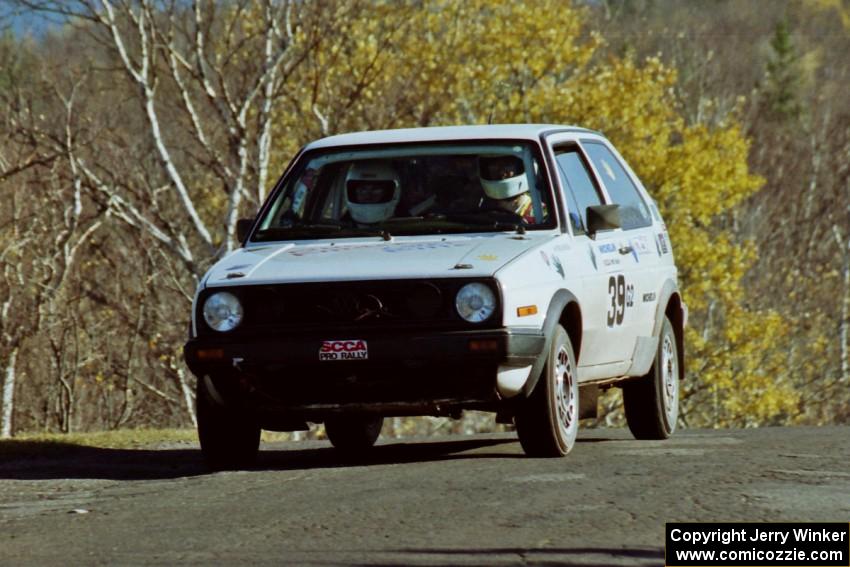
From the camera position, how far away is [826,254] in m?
57.9

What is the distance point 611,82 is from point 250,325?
93.6 ft

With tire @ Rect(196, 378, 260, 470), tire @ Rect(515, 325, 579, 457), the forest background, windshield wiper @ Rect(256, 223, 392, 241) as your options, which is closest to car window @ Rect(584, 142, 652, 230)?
tire @ Rect(515, 325, 579, 457)

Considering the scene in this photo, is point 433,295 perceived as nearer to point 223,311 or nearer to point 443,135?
point 223,311

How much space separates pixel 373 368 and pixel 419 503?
1.33 meters

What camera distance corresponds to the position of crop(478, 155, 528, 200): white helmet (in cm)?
931

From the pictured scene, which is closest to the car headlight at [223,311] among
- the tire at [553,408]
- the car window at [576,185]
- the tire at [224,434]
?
the tire at [224,434]

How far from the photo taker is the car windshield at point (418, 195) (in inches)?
362

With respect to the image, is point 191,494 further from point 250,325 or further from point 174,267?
point 174,267

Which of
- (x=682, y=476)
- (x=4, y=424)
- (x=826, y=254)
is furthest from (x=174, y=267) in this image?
(x=826, y=254)

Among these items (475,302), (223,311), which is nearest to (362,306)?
(475,302)

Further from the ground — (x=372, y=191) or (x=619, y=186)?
(x=372, y=191)

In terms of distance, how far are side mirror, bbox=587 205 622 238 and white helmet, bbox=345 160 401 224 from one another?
1.04 meters

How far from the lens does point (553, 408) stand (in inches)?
340

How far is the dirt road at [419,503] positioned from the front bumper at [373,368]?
1.18 ft
